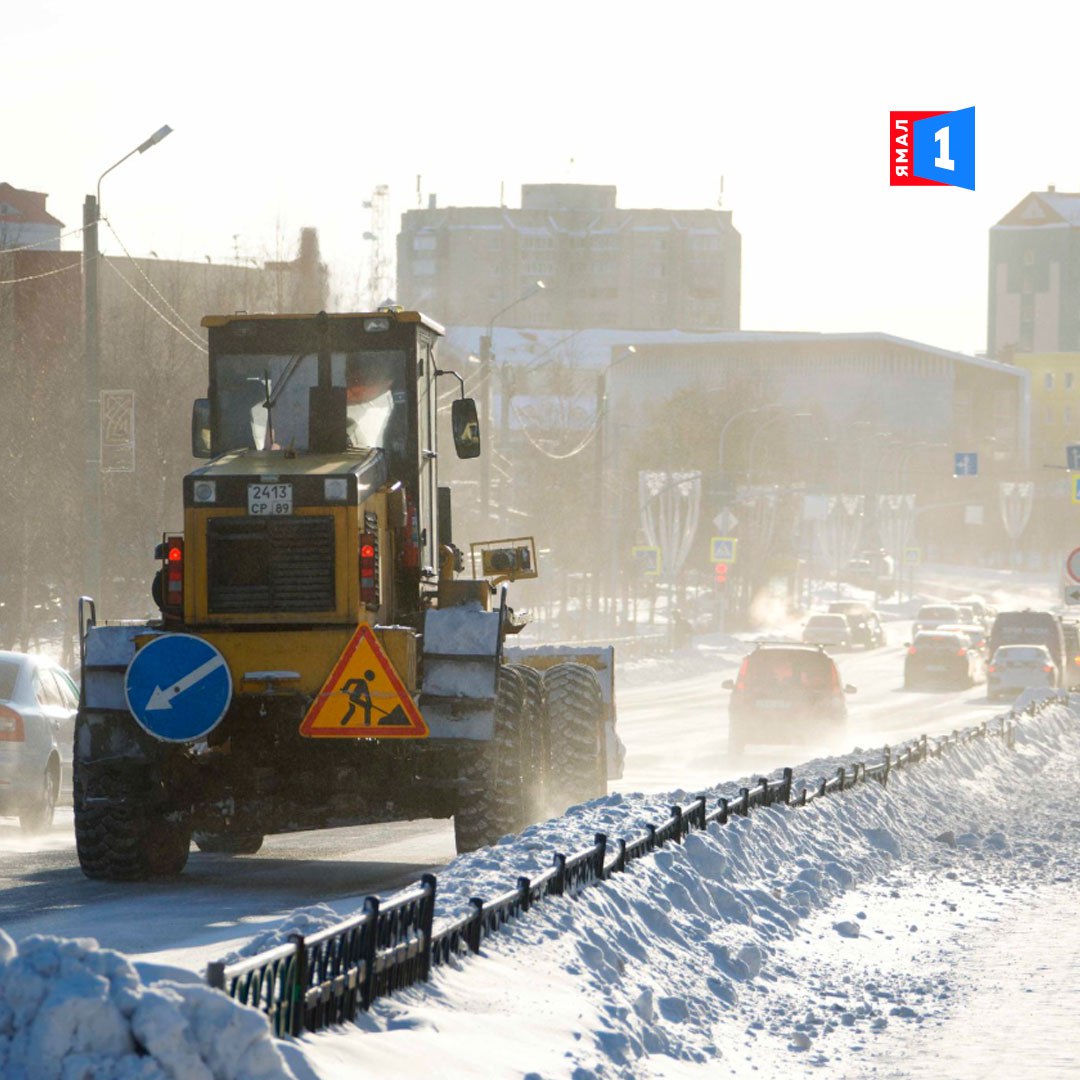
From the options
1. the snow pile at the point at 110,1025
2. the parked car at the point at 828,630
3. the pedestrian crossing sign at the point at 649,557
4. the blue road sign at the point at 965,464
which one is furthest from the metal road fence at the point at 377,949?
the blue road sign at the point at 965,464

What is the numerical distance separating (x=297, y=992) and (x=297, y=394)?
26.6 ft

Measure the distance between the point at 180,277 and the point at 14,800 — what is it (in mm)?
38130

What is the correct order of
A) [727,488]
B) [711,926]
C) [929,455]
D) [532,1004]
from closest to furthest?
[532,1004] < [711,926] < [727,488] < [929,455]

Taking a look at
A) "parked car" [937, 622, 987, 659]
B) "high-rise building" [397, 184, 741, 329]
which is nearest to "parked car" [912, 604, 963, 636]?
"parked car" [937, 622, 987, 659]

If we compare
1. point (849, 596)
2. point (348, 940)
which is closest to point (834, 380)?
point (849, 596)

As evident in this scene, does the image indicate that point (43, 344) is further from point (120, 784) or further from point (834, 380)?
point (834, 380)

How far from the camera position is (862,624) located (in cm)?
8012

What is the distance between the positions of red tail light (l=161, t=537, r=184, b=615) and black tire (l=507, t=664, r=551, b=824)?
7.33 ft

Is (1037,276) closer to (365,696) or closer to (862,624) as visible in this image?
(862,624)

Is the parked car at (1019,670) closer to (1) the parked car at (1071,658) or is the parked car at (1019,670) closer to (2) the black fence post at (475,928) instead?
(1) the parked car at (1071,658)

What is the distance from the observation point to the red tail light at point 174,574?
1312 cm

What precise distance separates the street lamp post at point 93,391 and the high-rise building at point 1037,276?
16674cm

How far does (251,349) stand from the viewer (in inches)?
548

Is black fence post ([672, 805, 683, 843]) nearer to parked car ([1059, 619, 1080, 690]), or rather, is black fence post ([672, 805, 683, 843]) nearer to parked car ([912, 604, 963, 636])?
parked car ([1059, 619, 1080, 690])
